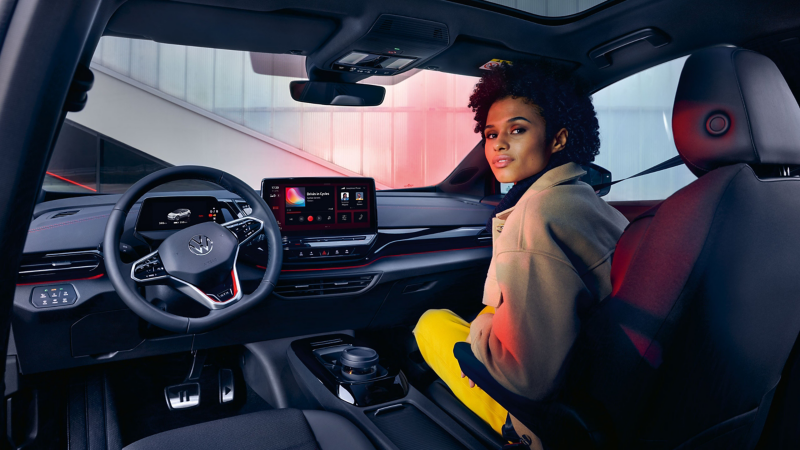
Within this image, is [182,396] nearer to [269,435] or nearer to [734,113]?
[269,435]

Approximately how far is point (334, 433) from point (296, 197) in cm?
109

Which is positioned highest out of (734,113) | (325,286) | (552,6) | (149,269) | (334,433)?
(552,6)

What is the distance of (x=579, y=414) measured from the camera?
130 centimetres

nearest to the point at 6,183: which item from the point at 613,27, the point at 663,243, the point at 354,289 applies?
the point at 663,243

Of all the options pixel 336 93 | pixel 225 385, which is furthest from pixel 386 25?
pixel 225 385

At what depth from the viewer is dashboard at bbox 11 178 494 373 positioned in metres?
1.95

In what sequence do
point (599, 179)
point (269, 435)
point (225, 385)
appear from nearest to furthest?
1. point (269, 435)
2. point (225, 385)
3. point (599, 179)

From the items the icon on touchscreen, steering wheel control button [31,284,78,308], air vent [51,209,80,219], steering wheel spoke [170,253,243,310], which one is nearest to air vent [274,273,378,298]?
the icon on touchscreen

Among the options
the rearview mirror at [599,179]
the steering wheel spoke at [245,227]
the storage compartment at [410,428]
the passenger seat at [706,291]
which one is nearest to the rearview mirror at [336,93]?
the steering wheel spoke at [245,227]

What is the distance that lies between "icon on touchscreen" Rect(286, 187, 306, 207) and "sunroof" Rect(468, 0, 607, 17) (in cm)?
119

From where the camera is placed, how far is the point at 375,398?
6.94 feet

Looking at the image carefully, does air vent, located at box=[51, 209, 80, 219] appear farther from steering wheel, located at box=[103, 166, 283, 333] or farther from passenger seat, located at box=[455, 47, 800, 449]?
passenger seat, located at box=[455, 47, 800, 449]

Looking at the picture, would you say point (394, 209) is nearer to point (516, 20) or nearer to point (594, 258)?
point (516, 20)

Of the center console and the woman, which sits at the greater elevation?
the woman
